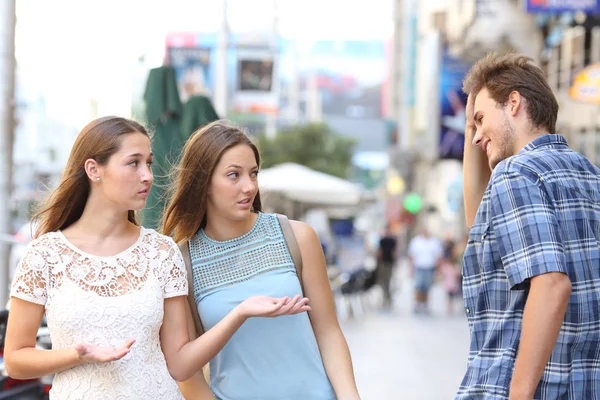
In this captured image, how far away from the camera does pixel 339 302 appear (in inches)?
910

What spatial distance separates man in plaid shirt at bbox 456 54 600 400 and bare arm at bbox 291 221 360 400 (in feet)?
1.85

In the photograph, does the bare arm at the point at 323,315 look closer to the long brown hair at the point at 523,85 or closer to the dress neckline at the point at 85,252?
the dress neckline at the point at 85,252

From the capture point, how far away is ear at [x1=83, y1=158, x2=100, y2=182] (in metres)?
2.98

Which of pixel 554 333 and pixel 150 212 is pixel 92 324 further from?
pixel 150 212

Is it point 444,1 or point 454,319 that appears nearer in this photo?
point 454,319

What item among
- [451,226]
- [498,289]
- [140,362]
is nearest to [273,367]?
[140,362]

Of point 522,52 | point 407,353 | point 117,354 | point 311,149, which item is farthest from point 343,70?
point 117,354

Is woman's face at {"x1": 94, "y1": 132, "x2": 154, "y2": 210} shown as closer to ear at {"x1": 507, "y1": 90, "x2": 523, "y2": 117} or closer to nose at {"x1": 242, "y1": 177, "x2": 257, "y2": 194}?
nose at {"x1": 242, "y1": 177, "x2": 257, "y2": 194}

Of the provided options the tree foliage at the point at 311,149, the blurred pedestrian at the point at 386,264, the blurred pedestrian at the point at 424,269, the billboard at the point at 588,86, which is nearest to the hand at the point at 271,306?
the billboard at the point at 588,86

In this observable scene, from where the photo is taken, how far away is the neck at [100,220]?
3004mm

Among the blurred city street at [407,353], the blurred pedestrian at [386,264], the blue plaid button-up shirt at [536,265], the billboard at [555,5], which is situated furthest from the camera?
the blurred pedestrian at [386,264]

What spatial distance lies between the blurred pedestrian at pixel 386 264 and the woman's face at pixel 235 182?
18.4 metres

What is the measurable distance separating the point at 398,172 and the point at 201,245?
60619 mm

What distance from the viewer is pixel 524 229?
8.79ft
